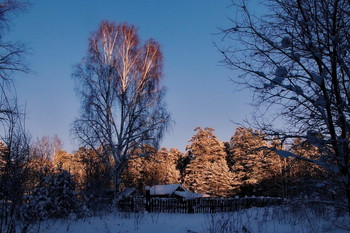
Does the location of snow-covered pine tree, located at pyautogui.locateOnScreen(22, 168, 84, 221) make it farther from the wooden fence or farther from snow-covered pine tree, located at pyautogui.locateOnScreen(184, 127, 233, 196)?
snow-covered pine tree, located at pyautogui.locateOnScreen(184, 127, 233, 196)

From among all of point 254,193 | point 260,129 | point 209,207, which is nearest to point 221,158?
point 254,193

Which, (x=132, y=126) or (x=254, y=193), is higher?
(x=132, y=126)

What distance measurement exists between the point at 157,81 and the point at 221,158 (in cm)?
1834

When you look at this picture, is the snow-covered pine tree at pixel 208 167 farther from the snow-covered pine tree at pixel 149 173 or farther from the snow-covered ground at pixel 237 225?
the snow-covered ground at pixel 237 225

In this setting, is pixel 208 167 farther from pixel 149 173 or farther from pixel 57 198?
pixel 57 198

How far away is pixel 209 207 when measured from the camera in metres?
17.3

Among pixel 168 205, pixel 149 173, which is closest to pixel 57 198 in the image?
pixel 168 205

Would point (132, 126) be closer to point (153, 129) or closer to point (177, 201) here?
point (153, 129)

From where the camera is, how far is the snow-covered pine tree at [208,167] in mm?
30842

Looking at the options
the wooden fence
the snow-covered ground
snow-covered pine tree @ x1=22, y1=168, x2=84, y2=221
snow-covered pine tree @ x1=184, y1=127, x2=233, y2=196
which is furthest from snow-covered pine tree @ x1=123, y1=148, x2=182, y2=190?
the snow-covered ground

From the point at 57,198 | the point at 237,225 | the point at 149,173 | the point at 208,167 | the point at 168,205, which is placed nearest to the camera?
the point at 237,225

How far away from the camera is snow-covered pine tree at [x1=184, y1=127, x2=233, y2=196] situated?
1214 inches

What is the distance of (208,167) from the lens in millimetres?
31172

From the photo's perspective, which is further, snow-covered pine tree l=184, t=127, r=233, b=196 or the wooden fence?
snow-covered pine tree l=184, t=127, r=233, b=196
